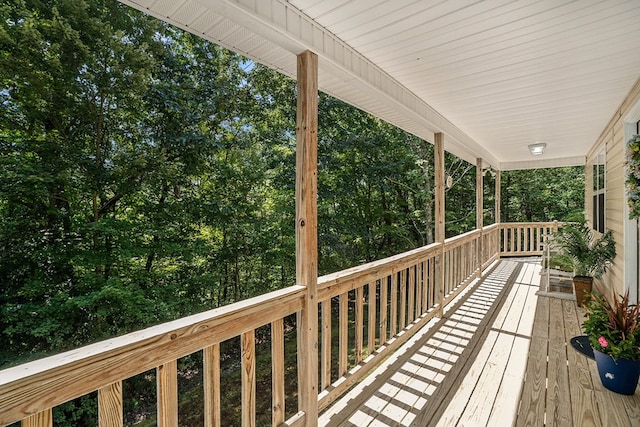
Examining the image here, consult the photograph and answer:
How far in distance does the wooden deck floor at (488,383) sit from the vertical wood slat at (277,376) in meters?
0.42

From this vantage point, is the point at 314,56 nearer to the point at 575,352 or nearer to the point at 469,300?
the point at 575,352

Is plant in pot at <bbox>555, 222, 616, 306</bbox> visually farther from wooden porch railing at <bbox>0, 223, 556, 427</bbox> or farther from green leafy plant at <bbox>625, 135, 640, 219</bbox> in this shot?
wooden porch railing at <bbox>0, 223, 556, 427</bbox>

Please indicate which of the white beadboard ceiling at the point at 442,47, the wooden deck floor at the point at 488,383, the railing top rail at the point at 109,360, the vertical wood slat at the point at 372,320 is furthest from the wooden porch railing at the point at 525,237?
the railing top rail at the point at 109,360

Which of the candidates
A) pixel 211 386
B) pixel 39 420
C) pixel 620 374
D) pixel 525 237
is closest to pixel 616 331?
pixel 620 374

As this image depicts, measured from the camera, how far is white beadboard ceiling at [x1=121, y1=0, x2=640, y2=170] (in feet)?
5.72

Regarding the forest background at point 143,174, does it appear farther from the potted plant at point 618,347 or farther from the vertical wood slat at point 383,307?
the potted plant at point 618,347

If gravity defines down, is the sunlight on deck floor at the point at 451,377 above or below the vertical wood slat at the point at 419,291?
below

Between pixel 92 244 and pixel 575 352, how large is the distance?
6776 millimetres

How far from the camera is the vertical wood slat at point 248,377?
1.66 m

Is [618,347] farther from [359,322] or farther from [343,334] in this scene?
[343,334]

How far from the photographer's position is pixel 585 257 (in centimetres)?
436

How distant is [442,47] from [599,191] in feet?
17.2

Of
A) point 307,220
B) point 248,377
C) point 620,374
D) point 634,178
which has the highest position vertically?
point 634,178

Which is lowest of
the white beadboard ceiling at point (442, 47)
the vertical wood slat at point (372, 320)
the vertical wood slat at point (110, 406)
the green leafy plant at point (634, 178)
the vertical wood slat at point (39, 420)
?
the vertical wood slat at point (372, 320)
